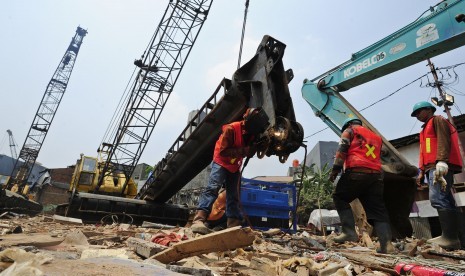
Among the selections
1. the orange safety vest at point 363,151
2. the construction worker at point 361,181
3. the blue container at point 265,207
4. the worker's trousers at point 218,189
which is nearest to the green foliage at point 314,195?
the blue container at point 265,207

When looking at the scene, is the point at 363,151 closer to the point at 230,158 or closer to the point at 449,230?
the point at 449,230

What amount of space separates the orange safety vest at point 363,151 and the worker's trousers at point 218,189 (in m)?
1.76

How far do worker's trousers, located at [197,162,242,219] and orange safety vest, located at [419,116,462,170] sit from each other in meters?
2.75

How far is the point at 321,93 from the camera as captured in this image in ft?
23.1

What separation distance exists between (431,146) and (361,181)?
4.49 ft

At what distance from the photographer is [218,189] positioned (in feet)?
14.0

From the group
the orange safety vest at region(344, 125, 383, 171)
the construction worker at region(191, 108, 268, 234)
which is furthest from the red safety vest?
the orange safety vest at region(344, 125, 383, 171)

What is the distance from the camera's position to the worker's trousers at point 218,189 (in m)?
4.23

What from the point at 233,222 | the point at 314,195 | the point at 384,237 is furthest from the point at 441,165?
the point at 314,195

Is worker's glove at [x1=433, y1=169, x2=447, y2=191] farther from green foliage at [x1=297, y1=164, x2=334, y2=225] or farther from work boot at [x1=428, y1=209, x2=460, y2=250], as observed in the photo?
green foliage at [x1=297, y1=164, x2=334, y2=225]

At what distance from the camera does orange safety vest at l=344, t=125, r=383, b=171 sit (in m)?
3.62

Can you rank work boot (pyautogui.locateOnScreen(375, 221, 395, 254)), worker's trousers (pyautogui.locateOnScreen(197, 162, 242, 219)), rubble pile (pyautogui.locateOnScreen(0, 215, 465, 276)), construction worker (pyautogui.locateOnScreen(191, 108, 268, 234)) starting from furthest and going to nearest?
construction worker (pyautogui.locateOnScreen(191, 108, 268, 234))
worker's trousers (pyautogui.locateOnScreen(197, 162, 242, 219))
work boot (pyautogui.locateOnScreen(375, 221, 395, 254))
rubble pile (pyautogui.locateOnScreen(0, 215, 465, 276))

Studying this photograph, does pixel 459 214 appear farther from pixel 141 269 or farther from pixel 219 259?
pixel 141 269

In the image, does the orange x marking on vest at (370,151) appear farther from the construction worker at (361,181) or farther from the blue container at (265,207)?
the blue container at (265,207)
